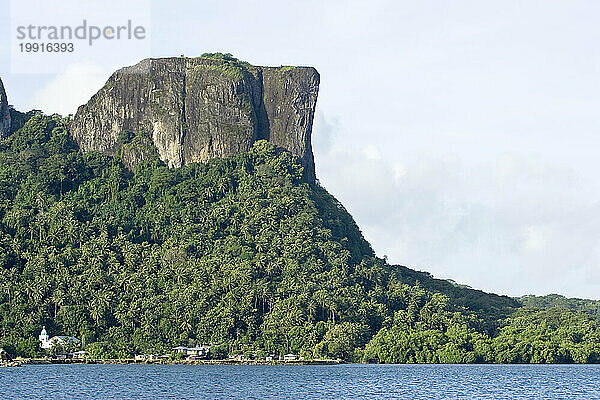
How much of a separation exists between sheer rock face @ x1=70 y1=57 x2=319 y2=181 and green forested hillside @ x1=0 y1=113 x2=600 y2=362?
317 centimetres

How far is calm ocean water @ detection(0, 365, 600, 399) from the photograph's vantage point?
8981cm

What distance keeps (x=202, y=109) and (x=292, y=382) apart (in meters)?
81.7

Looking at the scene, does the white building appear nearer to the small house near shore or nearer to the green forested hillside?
the green forested hillside

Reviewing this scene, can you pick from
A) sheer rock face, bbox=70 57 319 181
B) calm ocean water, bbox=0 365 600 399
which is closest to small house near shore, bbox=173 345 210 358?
calm ocean water, bbox=0 365 600 399

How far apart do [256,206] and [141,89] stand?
31.5m

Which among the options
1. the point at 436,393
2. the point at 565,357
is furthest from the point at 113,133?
the point at 436,393

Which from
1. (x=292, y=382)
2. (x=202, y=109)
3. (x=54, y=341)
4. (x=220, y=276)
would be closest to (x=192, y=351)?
(x=220, y=276)

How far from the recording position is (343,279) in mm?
150375

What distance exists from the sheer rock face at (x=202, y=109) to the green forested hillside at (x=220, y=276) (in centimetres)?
317

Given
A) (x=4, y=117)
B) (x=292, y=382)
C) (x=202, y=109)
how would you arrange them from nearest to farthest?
(x=292, y=382)
(x=202, y=109)
(x=4, y=117)

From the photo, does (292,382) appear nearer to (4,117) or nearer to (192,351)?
(192,351)

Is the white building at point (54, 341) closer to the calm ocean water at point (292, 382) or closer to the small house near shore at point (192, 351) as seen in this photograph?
the calm ocean water at point (292, 382)

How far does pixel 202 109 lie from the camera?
177m

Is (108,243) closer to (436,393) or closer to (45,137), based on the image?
(45,137)
